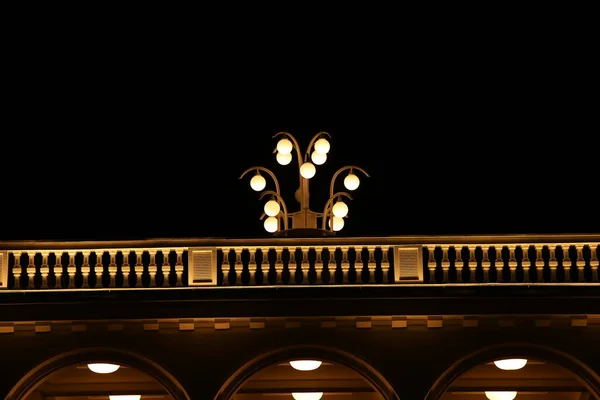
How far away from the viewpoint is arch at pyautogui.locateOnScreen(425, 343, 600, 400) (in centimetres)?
1959

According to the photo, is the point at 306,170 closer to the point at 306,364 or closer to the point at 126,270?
the point at 306,364

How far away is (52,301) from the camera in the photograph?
65.2ft

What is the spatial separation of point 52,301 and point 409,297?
4.91m

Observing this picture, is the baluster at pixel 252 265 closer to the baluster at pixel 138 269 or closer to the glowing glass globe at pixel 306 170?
the baluster at pixel 138 269

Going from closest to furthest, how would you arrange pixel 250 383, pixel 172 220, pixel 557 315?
pixel 557 315
pixel 250 383
pixel 172 220

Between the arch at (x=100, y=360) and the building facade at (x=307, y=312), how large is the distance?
19 millimetres

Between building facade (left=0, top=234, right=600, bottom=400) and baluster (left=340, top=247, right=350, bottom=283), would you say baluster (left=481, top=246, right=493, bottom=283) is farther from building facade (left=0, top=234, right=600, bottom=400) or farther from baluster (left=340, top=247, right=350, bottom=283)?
baluster (left=340, top=247, right=350, bottom=283)

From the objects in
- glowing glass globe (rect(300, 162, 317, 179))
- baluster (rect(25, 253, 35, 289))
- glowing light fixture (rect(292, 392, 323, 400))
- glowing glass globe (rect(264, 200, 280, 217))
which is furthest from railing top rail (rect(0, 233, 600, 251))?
glowing glass globe (rect(300, 162, 317, 179))

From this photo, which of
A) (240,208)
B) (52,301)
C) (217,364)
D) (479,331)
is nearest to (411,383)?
(479,331)

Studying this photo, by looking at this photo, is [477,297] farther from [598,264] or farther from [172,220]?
[172,220]

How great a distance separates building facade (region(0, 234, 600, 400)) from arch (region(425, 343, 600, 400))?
0.02 m

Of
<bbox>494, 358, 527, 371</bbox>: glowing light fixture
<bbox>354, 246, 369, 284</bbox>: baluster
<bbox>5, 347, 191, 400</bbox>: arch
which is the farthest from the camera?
<bbox>494, 358, 527, 371</bbox>: glowing light fixture

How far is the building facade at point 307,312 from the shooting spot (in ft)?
64.6

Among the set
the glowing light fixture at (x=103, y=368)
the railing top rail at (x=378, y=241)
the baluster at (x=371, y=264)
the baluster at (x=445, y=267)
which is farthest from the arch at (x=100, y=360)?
the baluster at (x=445, y=267)
